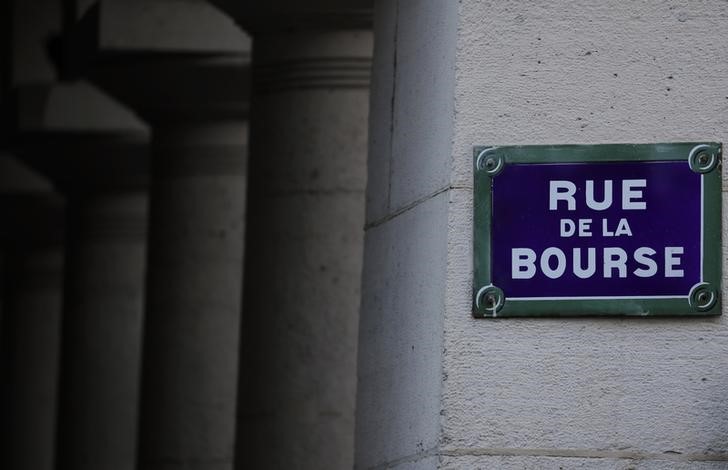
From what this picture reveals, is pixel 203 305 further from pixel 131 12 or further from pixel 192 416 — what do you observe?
pixel 131 12

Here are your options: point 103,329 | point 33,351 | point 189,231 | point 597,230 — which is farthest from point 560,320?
point 33,351

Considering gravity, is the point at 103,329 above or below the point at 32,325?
below

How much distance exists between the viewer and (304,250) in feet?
44.5

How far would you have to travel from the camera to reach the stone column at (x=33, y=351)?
2628 cm

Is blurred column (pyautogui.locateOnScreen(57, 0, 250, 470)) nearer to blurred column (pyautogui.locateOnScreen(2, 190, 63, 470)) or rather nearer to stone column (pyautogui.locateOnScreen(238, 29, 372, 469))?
stone column (pyautogui.locateOnScreen(238, 29, 372, 469))

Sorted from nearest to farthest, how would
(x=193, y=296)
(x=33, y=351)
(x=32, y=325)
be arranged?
(x=193, y=296) → (x=33, y=351) → (x=32, y=325)

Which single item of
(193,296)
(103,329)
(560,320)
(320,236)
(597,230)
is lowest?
(560,320)

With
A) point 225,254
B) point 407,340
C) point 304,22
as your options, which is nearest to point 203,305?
point 225,254

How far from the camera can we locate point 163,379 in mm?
17641

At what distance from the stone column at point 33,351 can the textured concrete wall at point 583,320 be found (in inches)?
785

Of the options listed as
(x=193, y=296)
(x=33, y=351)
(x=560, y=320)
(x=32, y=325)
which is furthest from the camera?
(x=32, y=325)

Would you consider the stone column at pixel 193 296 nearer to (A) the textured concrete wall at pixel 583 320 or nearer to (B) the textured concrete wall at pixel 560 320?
(B) the textured concrete wall at pixel 560 320

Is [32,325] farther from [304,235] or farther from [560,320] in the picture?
[560,320]

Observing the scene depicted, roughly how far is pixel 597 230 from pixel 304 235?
6.86 m
